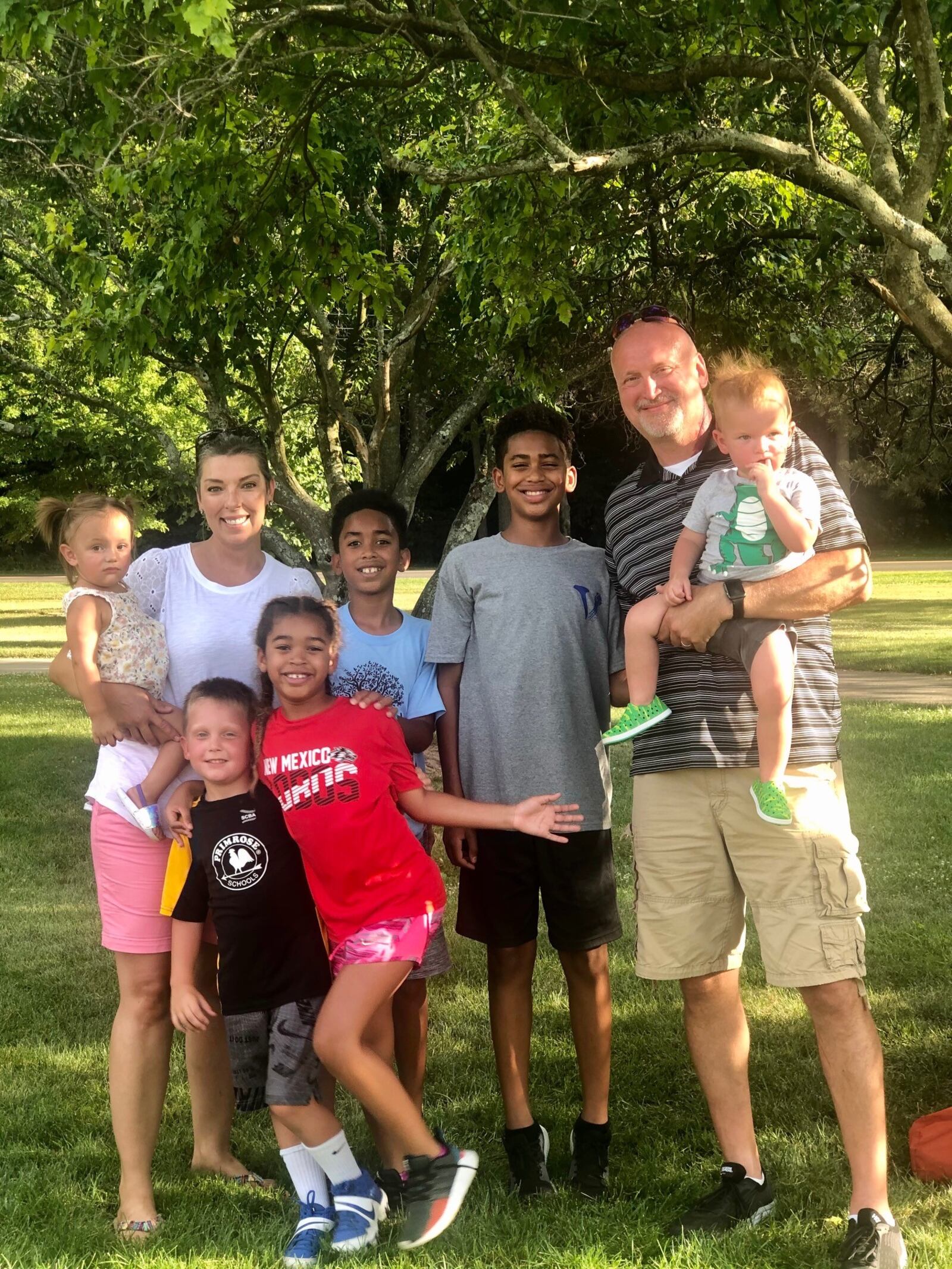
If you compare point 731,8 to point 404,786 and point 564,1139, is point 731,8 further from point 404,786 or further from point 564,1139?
point 564,1139

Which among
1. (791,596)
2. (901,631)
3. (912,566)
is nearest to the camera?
(791,596)

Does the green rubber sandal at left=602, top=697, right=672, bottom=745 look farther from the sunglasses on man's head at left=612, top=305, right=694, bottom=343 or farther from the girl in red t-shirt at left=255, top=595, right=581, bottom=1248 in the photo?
the sunglasses on man's head at left=612, top=305, right=694, bottom=343

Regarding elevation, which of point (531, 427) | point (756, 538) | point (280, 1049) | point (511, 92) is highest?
point (511, 92)

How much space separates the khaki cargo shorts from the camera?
3.27 metres

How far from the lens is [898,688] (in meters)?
14.6

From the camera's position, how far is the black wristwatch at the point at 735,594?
10.7ft

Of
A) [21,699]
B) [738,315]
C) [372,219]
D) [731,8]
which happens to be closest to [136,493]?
[21,699]

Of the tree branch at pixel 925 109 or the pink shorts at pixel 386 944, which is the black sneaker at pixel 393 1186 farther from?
the tree branch at pixel 925 109

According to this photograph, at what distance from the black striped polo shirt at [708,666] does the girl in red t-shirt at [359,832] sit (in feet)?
1.23

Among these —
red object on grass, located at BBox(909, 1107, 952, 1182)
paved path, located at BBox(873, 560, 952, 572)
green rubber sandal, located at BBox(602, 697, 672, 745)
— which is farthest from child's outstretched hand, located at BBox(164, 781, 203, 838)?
paved path, located at BBox(873, 560, 952, 572)

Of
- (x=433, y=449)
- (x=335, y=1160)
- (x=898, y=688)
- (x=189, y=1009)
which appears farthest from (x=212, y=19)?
(x=898, y=688)

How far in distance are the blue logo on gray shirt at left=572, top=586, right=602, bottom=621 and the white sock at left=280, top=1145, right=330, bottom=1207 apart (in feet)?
5.58

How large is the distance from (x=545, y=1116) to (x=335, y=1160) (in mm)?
1137

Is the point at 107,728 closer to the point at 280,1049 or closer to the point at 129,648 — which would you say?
the point at 129,648
